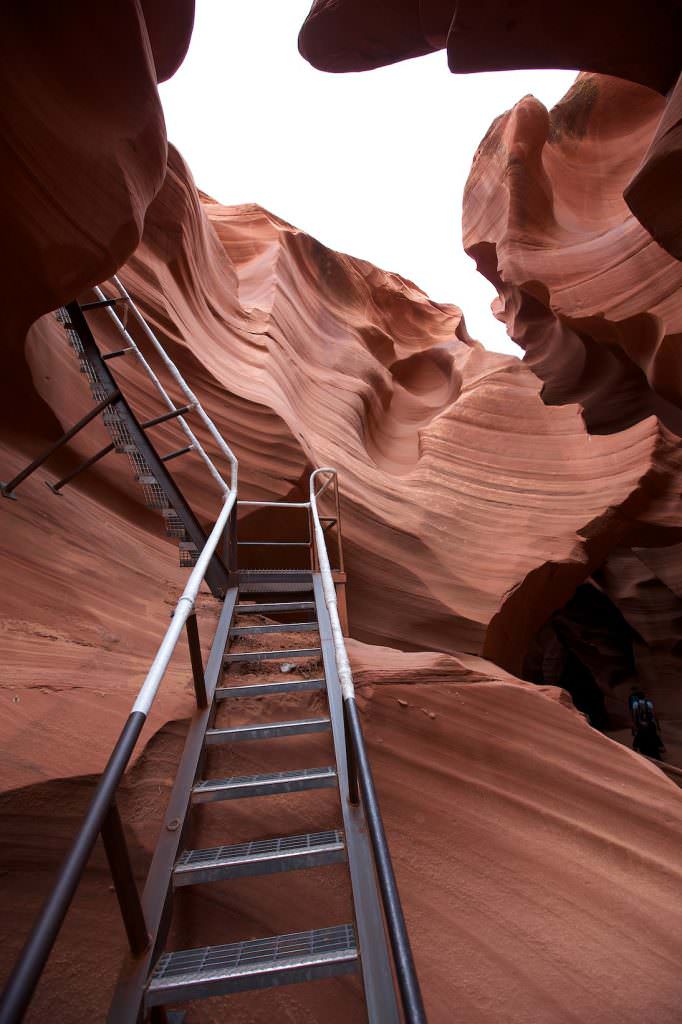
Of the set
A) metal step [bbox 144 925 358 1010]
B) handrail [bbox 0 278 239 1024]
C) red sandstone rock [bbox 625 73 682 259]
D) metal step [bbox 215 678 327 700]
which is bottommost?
metal step [bbox 144 925 358 1010]

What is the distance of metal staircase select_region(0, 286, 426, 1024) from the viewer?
3.87ft

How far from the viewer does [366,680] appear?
3.23 m

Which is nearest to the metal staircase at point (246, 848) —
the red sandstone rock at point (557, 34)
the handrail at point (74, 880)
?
the handrail at point (74, 880)

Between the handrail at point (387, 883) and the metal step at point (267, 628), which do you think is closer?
the handrail at point (387, 883)

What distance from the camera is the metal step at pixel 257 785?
218cm

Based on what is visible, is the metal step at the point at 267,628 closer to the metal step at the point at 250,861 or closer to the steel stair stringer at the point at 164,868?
the steel stair stringer at the point at 164,868

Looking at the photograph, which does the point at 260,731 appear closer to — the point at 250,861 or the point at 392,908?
the point at 250,861

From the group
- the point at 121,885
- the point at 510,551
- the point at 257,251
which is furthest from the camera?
the point at 257,251

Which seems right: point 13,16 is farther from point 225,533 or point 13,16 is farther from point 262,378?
point 262,378

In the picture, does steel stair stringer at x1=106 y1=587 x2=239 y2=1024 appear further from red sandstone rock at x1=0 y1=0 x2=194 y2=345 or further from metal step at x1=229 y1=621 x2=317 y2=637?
red sandstone rock at x1=0 y1=0 x2=194 y2=345

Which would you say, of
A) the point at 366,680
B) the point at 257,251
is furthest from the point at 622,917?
the point at 257,251

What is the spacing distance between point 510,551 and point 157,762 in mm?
6732

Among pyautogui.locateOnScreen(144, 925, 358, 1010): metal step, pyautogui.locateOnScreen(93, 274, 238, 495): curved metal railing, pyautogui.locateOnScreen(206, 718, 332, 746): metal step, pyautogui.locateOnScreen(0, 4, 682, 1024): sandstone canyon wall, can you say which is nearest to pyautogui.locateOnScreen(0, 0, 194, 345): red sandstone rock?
pyautogui.locateOnScreen(0, 4, 682, 1024): sandstone canyon wall

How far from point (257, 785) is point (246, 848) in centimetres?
21
